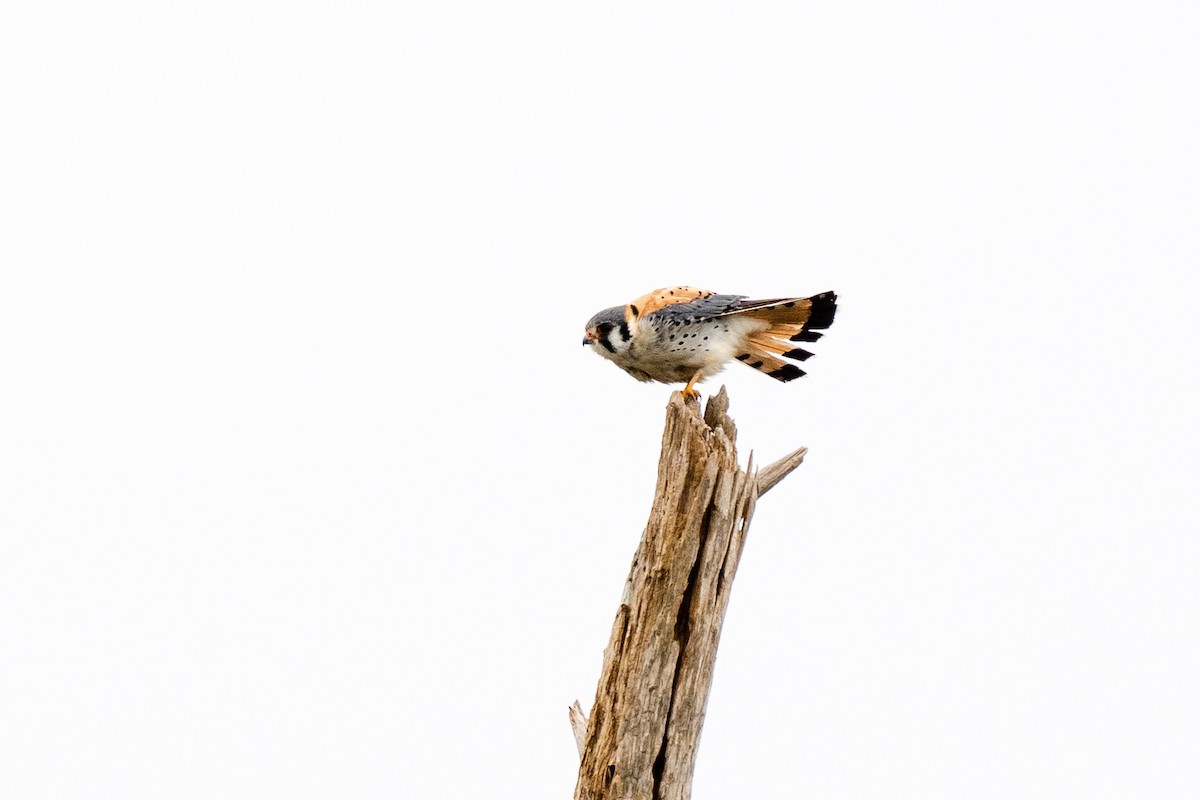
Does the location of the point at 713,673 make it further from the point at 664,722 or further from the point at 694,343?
the point at 694,343

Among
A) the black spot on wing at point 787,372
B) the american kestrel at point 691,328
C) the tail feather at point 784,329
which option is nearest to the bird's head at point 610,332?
the american kestrel at point 691,328

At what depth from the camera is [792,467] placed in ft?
12.0

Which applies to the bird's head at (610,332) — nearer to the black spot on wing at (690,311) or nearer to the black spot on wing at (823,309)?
the black spot on wing at (690,311)

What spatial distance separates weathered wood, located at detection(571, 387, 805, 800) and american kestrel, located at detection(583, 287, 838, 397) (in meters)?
0.36

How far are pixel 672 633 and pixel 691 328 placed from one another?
106 cm

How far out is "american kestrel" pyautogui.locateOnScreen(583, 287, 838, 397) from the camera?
3691 mm

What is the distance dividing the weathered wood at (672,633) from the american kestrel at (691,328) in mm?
363

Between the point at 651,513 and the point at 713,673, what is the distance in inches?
22.2

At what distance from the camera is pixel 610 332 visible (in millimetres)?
3734

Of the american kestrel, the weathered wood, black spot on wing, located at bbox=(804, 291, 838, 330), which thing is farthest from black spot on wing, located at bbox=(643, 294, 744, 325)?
the weathered wood

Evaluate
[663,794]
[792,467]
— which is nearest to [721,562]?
[792,467]

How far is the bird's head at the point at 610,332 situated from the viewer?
3717mm

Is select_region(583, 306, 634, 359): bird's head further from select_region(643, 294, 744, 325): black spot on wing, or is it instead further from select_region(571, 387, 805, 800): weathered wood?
select_region(571, 387, 805, 800): weathered wood

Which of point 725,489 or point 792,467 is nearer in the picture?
point 725,489
